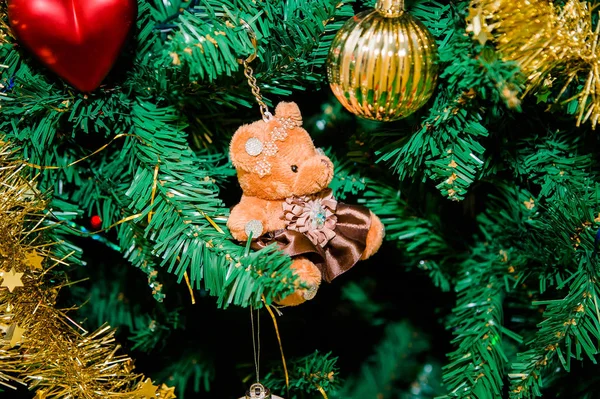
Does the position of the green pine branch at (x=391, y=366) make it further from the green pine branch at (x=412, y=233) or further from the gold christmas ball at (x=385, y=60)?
the gold christmas ball at (x=385, y=60)

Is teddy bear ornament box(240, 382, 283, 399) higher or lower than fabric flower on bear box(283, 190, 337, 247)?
lower

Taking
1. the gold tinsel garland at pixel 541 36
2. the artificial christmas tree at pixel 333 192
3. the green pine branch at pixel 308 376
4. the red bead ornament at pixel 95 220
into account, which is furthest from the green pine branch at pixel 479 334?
the red bead ornament at pixel 95 220

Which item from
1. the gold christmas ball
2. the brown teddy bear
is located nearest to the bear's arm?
the brown teddy bear

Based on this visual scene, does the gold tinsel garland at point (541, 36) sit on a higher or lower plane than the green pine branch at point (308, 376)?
higher

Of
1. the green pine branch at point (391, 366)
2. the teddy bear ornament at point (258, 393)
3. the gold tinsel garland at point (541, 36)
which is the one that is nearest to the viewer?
the gold tinsel garland at point (541, 36)

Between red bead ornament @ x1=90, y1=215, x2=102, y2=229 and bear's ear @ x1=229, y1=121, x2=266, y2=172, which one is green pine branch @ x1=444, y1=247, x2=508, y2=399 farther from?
red bead ornament @ x1=90, y1=215, x2=102, y2=229

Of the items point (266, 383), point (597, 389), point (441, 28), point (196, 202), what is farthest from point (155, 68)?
point (597, 389)

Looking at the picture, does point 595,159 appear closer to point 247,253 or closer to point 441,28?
point 441,28
